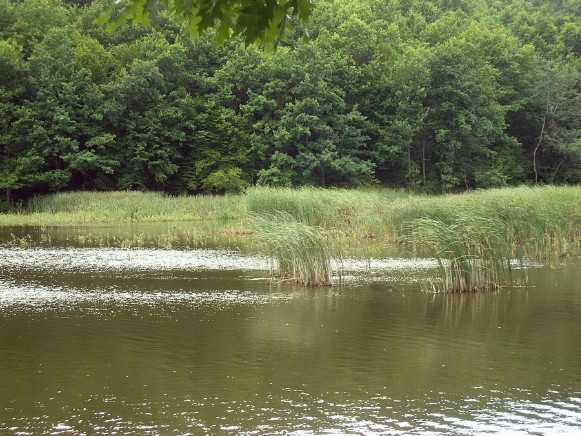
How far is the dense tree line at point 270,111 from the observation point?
44344 mm

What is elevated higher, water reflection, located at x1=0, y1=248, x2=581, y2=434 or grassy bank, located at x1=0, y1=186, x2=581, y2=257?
grassy bank, located at x1=0, y1=186, x2=581, y2=257

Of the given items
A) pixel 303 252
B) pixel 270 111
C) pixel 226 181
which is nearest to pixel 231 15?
pixel 303 252

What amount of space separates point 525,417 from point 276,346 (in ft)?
11.3

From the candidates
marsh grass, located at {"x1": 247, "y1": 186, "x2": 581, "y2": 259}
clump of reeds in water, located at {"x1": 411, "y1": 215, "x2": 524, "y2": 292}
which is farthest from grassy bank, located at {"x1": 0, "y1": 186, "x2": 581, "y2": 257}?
clump of reeds in water, located at {"x1": 411, "y1": 215, "x2": 524, "y2": 292}

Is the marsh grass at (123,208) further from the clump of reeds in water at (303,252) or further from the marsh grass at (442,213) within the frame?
the clump of reeds in water at (303,252)

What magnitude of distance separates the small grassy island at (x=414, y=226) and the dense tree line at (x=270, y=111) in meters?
12.5

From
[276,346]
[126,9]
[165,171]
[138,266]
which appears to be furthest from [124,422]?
[165,171]

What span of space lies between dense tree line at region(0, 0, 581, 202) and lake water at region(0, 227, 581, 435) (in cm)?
3152

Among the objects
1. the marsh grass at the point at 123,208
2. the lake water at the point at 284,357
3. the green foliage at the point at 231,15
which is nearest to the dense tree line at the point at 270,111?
the marsh grass at the point at 123,208

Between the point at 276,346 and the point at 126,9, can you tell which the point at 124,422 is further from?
the point at 126,9

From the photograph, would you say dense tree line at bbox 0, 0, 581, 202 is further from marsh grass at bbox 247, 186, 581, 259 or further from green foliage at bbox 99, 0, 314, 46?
green foliage at bbox 99, 0, 314, 46

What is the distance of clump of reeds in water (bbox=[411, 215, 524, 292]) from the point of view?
1318 cm

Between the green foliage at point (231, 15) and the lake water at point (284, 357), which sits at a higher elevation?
the green foliage at point (231, 15)

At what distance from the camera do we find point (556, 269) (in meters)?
16.1
